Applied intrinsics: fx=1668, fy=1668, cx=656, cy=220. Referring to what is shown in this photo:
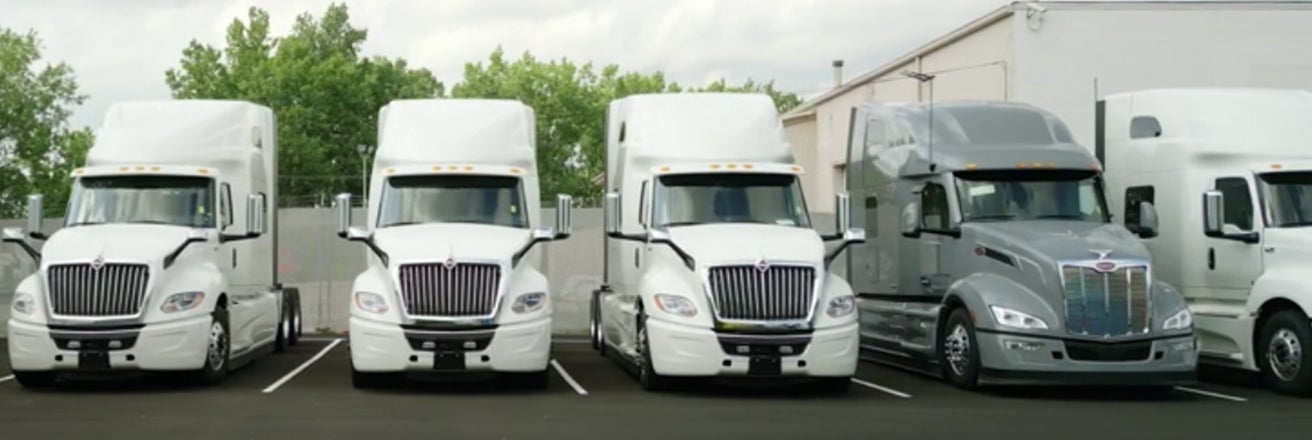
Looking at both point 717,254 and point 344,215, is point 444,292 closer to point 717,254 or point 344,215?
point 344,215

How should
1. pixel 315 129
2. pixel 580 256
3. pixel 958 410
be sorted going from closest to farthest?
pixel 958 410 < pixel 580 256 < pixel 315 129

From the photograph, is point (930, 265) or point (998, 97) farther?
point (998, 97)

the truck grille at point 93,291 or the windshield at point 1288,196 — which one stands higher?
the windshield at point 1288,196

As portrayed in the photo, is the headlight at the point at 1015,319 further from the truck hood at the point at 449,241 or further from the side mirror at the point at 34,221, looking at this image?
the side mirror at the point at 34,221

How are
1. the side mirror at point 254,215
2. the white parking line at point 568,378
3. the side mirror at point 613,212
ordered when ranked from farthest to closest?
the side mirror at point 254,215 < the side mirror at point 613,212 < the white parking line at point 568,378

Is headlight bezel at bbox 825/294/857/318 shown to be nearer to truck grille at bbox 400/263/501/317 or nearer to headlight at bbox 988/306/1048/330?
headlight at bbox 988/306/1048/330

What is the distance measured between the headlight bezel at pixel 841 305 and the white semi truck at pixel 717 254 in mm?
11

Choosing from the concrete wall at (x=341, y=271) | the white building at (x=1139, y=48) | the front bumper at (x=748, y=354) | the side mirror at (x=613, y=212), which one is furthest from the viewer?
the white building at (x=1139, y=48)

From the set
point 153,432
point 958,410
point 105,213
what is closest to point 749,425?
point 958,410

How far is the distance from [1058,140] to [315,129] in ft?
183

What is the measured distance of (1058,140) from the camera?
20797 mm

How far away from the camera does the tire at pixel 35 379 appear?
18422mm

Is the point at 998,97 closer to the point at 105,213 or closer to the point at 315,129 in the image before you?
the point at 105,213

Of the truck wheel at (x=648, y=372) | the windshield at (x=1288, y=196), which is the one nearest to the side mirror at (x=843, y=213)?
the truck wheel at (x=648, y=372)
